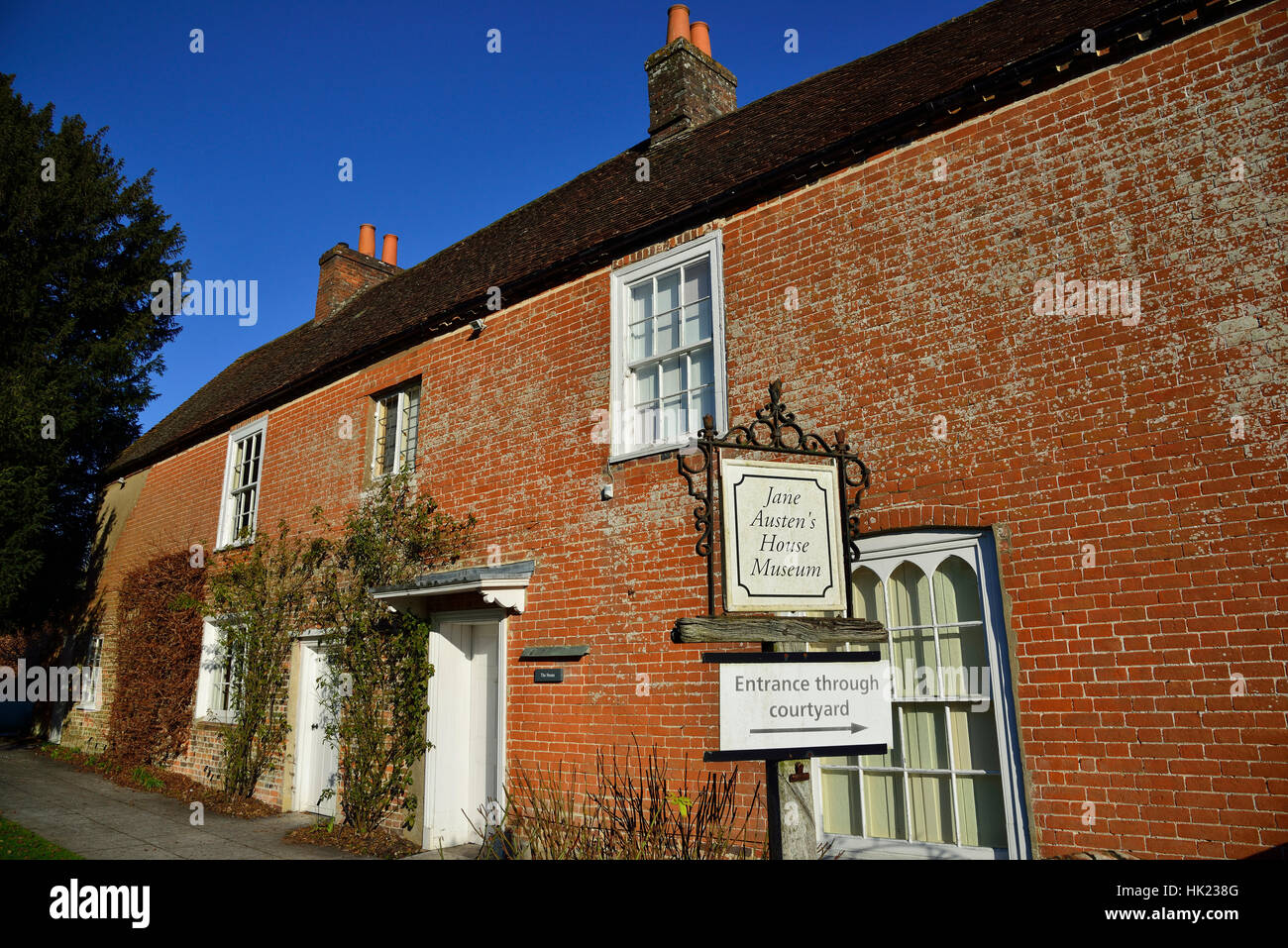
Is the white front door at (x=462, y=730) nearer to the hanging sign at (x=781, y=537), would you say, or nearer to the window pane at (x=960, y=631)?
the window pane at (x=960, y=631)

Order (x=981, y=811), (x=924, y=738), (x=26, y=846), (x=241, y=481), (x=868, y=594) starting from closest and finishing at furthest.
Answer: (x=981, y=811) → (x=924, y=738) → (x=868, y=594) → (x=26, y=846) → (x=241, y=481)

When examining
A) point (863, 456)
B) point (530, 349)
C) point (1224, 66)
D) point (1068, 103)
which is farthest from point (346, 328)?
point (1224, 66)

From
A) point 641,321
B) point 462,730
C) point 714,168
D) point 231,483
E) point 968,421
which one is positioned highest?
point 714,168

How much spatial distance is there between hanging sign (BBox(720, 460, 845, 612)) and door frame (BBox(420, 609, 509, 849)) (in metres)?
5.51

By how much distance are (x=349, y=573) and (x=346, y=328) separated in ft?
17.5

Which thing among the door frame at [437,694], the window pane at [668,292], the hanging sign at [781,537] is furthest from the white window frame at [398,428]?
the hanging sign at [781,537]

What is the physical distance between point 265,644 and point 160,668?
138 inches

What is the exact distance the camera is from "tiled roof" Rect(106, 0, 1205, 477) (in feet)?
21.3

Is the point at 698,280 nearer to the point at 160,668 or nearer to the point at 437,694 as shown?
the point at 437,694

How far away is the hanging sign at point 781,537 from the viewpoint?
3.48 metres

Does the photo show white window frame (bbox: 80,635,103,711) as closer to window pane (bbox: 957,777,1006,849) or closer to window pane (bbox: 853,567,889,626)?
window pane (bbox: 853,567,889,626)

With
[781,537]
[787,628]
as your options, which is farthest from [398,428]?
[787,628]

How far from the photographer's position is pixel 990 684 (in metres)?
5.45

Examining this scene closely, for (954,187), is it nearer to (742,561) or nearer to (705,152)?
(705,152)
